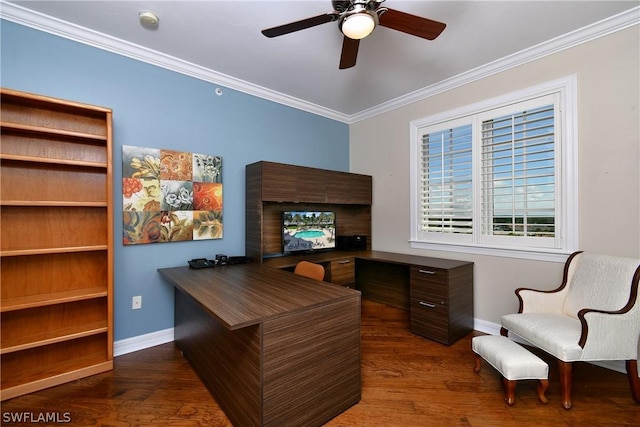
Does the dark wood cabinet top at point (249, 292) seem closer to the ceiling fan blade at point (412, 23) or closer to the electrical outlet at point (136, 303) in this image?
the electrical outlet at point (136, 303)

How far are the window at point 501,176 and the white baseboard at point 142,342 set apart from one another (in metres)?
2.88

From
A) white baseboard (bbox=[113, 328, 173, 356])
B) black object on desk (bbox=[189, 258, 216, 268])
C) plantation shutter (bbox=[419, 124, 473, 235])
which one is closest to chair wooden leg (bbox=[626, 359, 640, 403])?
plantation shutter (bbox=[419, 124, 473, 235])

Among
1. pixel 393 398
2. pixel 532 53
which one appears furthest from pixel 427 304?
pixel 532 53

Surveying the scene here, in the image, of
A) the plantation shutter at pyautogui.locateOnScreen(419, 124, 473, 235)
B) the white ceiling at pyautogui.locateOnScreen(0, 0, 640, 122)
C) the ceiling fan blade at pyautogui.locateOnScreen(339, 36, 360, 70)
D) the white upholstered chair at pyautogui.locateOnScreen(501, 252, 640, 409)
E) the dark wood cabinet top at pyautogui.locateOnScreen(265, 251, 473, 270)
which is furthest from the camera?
the plantation shutter at pyautogui.locateOnScreen(419, 124, 473, 235)

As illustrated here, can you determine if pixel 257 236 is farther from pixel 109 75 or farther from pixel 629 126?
pixel 629 126

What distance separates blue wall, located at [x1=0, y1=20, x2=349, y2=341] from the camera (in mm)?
2121

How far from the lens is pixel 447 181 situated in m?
3.17

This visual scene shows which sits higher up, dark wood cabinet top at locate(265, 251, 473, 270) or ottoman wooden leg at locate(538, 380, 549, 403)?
dark wood cabinet top at locate(265, 251, 473, 270)

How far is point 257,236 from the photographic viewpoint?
2.96 metres

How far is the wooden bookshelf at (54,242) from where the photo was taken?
1.92 m

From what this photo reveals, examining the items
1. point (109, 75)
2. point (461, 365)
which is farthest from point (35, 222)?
point (461, 365)

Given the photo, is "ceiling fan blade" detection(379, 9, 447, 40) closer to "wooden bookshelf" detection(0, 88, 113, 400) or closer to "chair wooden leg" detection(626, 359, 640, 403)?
"wooden bookshelf" detection(0, 88, 113, 400)

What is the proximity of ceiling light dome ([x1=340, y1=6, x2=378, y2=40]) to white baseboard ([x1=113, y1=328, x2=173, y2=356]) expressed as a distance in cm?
293

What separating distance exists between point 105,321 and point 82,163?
1241mm
